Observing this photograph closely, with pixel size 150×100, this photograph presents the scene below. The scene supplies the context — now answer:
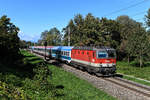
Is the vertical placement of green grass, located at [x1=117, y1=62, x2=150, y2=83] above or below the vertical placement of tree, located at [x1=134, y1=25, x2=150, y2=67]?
below

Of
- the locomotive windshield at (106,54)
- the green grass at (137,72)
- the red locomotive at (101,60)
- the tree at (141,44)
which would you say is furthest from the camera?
the tree at (141,44)

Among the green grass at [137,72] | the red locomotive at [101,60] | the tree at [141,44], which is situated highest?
the tree at [141,44]

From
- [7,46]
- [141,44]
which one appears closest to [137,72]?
[141,44]

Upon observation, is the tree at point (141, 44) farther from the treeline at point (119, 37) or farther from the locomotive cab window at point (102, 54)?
the locomotive cab window at point (102, 54)

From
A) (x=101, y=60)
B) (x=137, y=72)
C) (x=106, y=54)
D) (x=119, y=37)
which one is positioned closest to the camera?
(x=101, y=60)


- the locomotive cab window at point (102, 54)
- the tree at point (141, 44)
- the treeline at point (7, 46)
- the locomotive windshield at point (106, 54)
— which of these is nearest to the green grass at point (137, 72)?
the tree at point (141, 44)

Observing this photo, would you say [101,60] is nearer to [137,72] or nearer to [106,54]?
[106,54]

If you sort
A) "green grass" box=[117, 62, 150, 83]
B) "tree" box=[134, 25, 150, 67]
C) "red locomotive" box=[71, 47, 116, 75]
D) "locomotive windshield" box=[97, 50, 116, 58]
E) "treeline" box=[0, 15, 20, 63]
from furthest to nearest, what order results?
"tree" box=[134, 25, 150, 67] < "treeline" box=[0, 15, 20, 63] < "green grass" box=[117, 62, 150, 83] < "locomotive windshield" box=[97, 50, 116, 58] < "red locomotive" box=[71, 47, 116, 75]

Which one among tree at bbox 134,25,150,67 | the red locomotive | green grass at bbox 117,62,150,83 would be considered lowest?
green grass at bbox 117,62,150,83

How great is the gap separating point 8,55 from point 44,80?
52.2 feet

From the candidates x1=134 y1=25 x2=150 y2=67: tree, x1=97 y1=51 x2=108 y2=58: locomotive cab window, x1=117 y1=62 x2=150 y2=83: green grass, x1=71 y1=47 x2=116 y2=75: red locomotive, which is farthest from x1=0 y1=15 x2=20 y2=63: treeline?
x1=134 y1=25 x2=150 y2=67: tree

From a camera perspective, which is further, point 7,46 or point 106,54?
point 7,46

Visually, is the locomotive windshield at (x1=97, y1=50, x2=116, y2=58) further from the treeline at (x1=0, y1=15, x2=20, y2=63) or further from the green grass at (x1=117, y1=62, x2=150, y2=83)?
the treeline at (x1=0, y1=15, x2=20, y2=63)

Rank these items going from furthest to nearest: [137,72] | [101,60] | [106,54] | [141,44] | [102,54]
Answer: [141,44]
[137,72]
[106,54]
[102,54]
[101,60]
